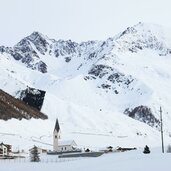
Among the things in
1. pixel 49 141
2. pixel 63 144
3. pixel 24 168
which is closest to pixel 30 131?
pixel 49 141

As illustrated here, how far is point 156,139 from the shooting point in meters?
187

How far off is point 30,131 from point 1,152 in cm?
4732

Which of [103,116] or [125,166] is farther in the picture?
[103,116]

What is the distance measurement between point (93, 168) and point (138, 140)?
114 metres

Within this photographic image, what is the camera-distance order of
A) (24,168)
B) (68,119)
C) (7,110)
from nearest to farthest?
(24,168) → (7,110) → (68,119)

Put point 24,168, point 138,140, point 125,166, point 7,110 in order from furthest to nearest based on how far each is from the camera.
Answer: point 138,140 → point 7,110 → point 24,168 → point 125,166

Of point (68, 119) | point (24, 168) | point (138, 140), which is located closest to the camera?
point (24, 168)

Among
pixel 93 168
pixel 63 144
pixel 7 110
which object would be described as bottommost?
pixel 93 168

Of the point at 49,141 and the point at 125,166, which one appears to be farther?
the point at 49,141

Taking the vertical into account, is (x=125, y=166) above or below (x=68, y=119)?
below

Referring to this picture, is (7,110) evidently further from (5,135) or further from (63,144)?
(63,144)

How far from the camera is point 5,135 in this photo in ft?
427

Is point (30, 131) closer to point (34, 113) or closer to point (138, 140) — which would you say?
point (34, 113)

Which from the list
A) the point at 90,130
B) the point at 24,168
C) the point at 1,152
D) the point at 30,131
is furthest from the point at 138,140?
the point at 24,168
